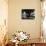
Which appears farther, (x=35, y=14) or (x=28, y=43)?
(x=35, y=14)

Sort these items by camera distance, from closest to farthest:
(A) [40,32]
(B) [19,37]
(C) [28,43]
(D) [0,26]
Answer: (C) [28,43]
(B) [19,37]
(D) [0,26]
(A) [40,32]

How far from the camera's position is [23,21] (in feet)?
14.4

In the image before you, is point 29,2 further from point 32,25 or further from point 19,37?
point 19,37

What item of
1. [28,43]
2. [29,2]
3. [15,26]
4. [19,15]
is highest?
[29,2]

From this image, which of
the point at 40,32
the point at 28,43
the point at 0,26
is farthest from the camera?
the point at 40,32

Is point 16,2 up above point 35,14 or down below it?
above

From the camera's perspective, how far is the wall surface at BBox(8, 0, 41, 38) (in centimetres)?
433

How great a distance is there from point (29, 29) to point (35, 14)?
50cm

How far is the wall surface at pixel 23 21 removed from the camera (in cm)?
433

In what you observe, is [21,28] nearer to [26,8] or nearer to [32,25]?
[32,25]

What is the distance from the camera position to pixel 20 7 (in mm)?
4398

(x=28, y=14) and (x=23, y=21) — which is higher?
(x=28, y=14)

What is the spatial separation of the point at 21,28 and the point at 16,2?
826 millimetres

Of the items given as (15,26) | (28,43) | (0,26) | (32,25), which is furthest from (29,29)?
(28,43)
